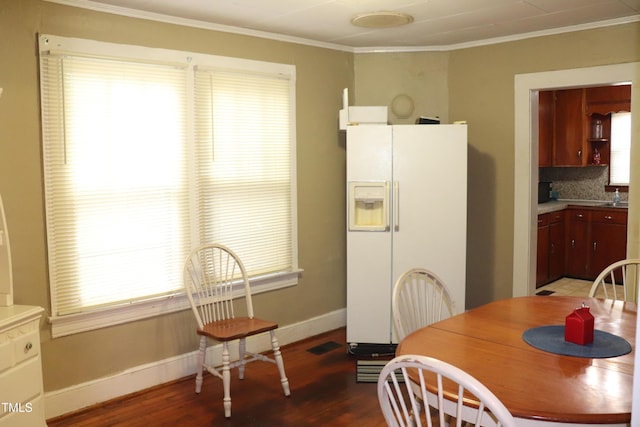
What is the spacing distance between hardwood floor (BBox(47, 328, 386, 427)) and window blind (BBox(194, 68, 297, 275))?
83cm

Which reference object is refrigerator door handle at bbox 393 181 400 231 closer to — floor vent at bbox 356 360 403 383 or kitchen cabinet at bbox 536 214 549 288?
floor vent at bbox 356 360 403 383

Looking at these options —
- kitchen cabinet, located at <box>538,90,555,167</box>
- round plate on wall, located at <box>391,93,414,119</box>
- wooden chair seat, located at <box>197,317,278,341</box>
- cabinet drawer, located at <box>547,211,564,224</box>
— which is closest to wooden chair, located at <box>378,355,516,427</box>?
wooden chair seat, located at <box>197,317,278,341</box>

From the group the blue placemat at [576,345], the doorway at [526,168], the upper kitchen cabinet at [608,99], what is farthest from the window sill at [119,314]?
the upper kitchen cabinet at [608,99]

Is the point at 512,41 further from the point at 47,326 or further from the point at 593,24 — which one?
the point at 47,326

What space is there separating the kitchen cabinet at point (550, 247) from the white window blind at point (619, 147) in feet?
2.66

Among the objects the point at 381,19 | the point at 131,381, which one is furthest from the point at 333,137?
the point at 131,381

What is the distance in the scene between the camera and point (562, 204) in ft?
20.1

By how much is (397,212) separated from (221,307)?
1382 mm

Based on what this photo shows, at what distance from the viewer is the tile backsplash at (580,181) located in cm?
636

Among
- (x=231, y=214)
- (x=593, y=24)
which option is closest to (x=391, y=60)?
(x=593, y=24)

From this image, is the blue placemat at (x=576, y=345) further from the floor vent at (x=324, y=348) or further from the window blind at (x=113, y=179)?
the window blind at (x=113, y=179)

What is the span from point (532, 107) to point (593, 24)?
672mm

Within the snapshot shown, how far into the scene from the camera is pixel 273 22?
3.68 m

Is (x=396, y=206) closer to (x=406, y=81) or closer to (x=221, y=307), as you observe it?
(x=406, y=81)
